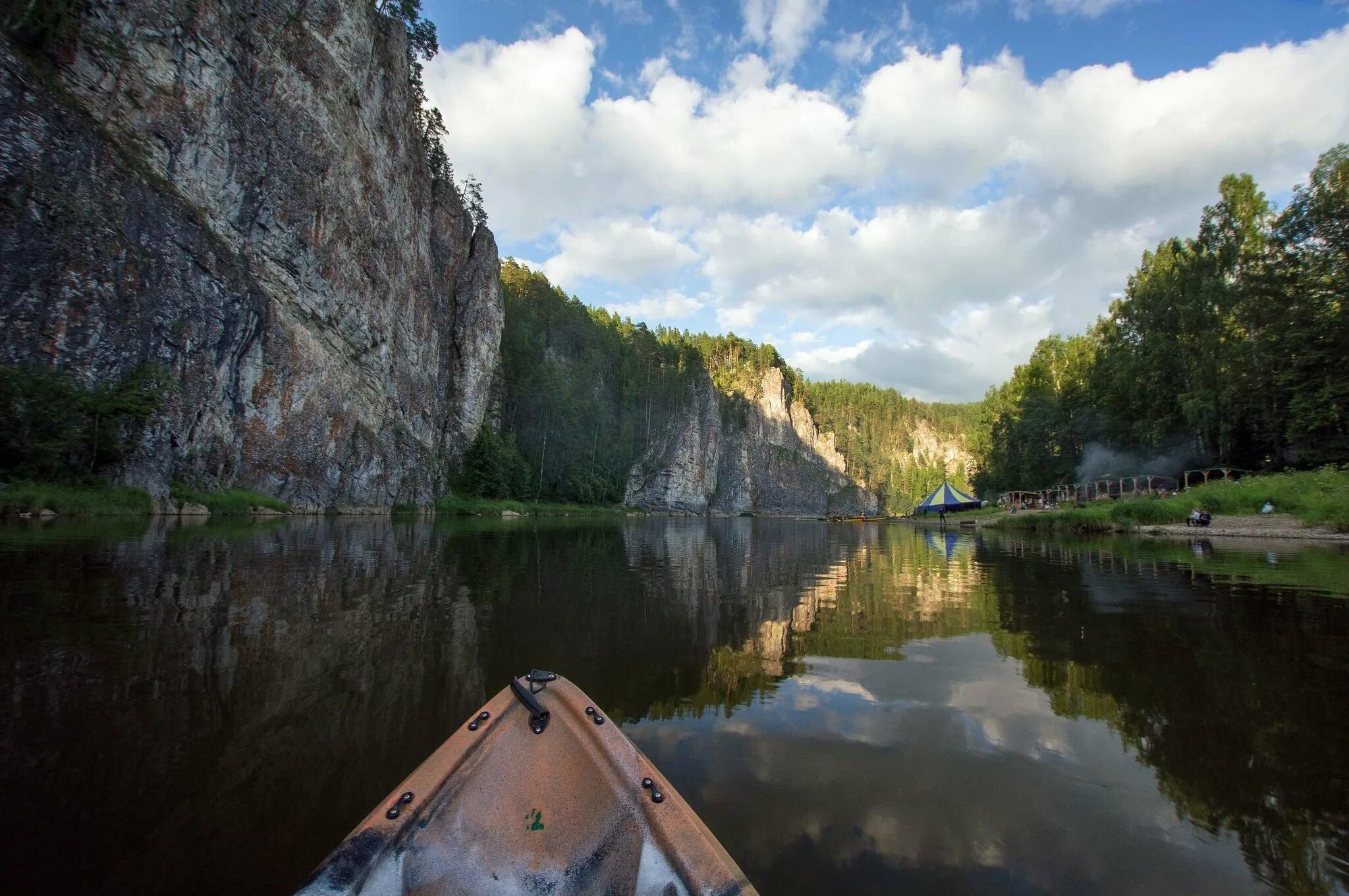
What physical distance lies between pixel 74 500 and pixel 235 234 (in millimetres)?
13805

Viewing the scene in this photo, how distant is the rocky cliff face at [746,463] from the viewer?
76125mm

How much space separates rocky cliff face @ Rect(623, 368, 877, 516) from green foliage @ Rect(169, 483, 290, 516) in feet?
160

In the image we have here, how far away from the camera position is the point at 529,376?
192 feet

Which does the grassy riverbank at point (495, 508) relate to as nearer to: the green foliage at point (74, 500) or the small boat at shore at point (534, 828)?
the green foliage at point (74, 500)

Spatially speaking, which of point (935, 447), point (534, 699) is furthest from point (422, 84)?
point (935, 447)

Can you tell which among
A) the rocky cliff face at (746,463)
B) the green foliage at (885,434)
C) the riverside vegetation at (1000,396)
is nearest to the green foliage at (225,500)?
the riverside vegetation at (1000,396)

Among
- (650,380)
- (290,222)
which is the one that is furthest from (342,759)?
(650,380)

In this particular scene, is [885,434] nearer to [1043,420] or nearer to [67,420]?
[1043,420]

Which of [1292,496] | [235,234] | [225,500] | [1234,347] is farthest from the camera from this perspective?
[1234,347]

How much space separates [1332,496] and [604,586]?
2458 cm

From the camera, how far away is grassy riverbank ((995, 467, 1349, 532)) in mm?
18984

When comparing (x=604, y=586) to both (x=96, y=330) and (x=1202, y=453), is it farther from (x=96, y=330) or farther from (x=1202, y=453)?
(x=1202, y=453)

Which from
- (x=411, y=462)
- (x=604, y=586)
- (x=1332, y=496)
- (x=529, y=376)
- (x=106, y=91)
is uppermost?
(x=106, y=91)

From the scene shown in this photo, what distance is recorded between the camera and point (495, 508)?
143 feet
